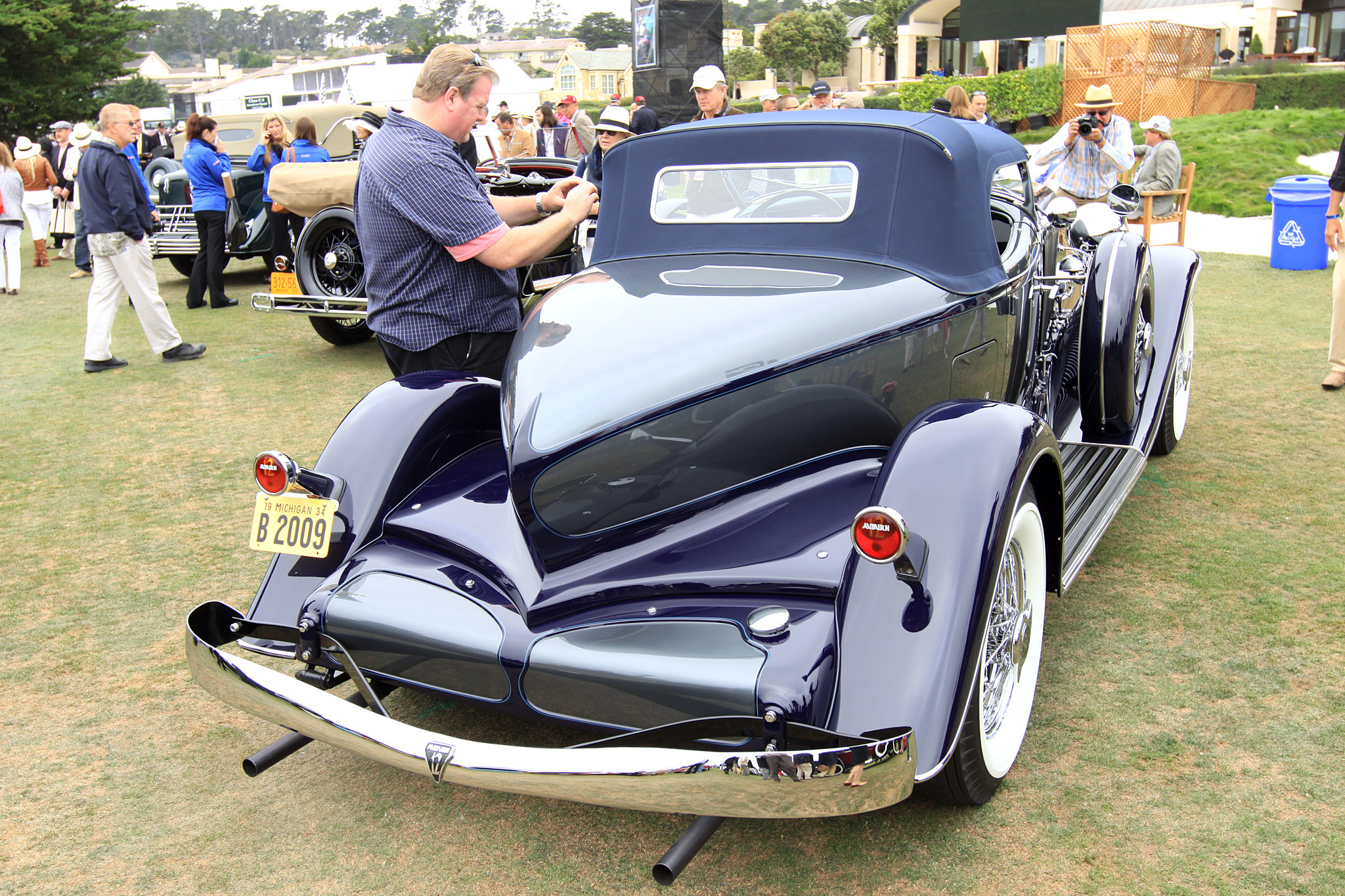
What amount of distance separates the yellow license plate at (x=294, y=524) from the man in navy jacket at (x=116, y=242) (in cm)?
590

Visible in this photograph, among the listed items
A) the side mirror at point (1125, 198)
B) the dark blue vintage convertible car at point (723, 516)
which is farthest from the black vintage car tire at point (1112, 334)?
the side mirror at point (1125, 198)

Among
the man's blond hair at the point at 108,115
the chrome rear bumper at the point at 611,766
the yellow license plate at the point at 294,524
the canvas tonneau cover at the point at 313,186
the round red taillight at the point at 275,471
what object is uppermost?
the man's blond hair at the point at 108,115

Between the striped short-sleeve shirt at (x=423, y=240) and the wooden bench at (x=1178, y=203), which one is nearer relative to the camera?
the striped short-sleeve shirt at (x=423, y=240)

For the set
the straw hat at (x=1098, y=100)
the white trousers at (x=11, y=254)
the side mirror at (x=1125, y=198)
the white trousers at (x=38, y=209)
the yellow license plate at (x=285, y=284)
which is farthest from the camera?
the white trousers at (x=38, y=209)

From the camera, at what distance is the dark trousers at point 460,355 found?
371 cm

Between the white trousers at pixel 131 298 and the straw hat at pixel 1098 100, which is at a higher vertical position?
the straw hat at pixel 1098 100

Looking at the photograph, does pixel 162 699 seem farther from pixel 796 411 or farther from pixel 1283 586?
pixel 1283 586

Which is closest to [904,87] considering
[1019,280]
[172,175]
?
[172,175]

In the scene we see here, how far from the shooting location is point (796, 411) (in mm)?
2729

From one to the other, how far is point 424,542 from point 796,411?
1.15 metres

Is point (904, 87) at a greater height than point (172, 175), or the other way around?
point (904, 87)

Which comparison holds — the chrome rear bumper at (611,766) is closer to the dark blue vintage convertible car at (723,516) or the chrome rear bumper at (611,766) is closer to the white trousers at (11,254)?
the dark blue vintage convertible car at (723,516)

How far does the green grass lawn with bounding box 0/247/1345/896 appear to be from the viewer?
2.40m

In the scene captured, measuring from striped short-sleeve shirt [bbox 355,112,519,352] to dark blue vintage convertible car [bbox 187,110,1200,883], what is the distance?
13.6 inches
